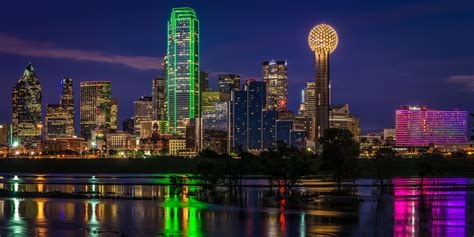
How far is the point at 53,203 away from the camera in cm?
8506

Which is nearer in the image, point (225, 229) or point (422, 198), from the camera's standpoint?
point (225, 229)

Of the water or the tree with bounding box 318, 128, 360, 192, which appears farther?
the tree with bounding box 318, 128, 360, 192

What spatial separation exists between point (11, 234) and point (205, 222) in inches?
689

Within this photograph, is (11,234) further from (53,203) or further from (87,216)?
(53,203)

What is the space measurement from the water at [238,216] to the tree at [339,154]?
1227 cm

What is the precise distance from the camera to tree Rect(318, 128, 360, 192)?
107625mm

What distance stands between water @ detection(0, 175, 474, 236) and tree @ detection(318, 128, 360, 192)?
40.3ft

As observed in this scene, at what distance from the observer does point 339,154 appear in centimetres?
10775

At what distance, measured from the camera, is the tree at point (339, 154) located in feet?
353

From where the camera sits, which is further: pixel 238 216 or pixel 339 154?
pixel 339 154

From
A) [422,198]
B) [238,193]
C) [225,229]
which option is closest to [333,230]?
[225,229]

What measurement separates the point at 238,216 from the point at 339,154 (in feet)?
136

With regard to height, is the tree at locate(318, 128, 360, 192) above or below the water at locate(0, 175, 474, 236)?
above

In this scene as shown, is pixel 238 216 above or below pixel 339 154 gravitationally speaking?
below
